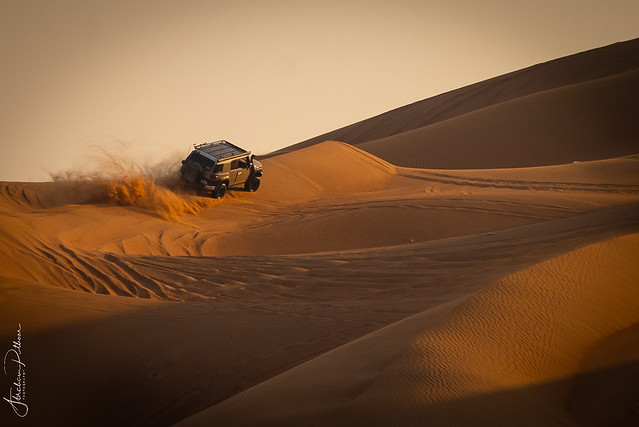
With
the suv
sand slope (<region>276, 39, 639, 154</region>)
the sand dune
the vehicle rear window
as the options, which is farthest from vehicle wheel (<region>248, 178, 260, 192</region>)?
sand slope (<region>276, 39, 639, 154</region>)

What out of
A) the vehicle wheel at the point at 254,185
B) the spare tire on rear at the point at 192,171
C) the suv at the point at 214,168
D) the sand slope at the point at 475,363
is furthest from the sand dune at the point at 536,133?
the sand slope at the point at 475,363

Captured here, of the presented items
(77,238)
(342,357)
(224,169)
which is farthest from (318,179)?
(342,357)

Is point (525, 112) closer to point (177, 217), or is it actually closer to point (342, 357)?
point (177, 217)

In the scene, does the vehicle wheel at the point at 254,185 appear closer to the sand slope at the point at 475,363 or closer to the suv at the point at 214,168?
the suv at the point at 214,168

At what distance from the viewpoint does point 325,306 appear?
10.2 metres

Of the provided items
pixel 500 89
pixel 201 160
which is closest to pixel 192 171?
pixel 201 160

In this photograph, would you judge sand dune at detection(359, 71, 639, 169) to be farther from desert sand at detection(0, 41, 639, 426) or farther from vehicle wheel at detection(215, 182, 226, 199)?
vehicle wheel at detection(215, 182, 226, 199)

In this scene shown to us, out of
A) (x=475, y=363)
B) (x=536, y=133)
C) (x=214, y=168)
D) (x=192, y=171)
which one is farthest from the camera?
(x=536, y=133)

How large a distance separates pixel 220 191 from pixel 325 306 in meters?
11.9

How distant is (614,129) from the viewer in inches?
1363

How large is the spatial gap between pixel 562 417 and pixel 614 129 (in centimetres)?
3172

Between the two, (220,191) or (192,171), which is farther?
(220,191)

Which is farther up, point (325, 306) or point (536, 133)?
point (536, 133)

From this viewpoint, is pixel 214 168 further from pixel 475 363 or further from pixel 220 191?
pixel 475 363
